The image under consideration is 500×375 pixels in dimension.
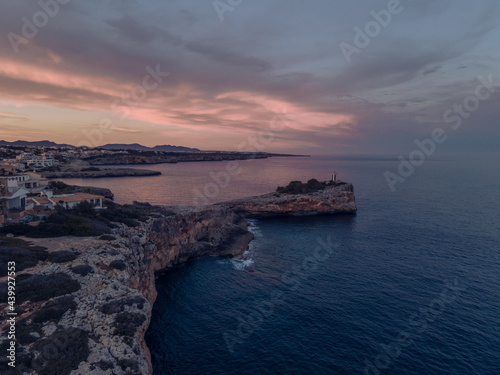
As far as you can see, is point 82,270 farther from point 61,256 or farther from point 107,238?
point 107,238

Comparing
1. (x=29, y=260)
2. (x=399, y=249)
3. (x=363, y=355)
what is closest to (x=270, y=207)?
(x=399, y=249)

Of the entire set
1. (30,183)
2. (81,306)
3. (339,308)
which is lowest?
(339,308)

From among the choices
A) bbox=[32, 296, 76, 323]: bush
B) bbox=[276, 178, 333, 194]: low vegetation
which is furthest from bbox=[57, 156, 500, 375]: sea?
bbox=[276, 178, 333, 194]: low vegetation

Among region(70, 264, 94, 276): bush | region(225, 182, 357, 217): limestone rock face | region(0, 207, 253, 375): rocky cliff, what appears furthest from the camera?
region(225, 182, 357, 217): limestone rock face

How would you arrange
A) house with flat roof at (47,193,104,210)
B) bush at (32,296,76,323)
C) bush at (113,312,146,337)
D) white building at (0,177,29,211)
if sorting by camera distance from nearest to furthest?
bush at (32,296,76,323), bush at (113,312,146,337), white building at (0,177,29,211), house with flat roof at (47,193,104,210)

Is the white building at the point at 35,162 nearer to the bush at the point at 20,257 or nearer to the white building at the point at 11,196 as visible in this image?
the white building at the point at 11,196

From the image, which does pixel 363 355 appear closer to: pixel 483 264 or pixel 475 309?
pixel 475 309

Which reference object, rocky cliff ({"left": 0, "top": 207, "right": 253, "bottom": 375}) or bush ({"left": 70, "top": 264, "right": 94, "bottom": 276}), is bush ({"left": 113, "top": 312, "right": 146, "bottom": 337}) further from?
bush ({"left": 70, "top": 264, "right": 94, "bottom": 276})

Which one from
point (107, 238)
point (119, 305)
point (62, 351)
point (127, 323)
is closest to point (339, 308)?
point (127, 323)
